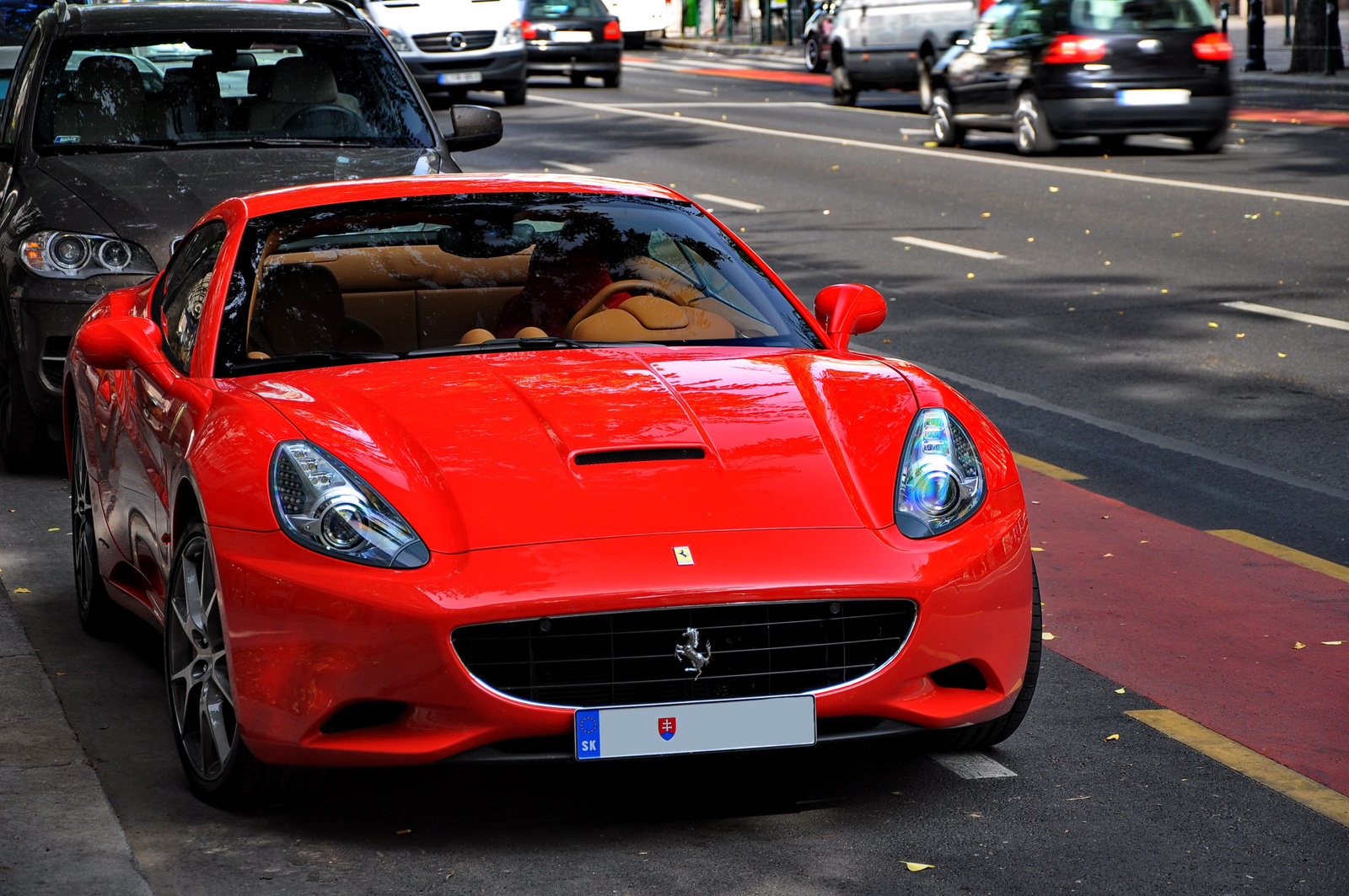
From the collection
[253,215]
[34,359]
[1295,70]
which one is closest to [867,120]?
[1295,70]

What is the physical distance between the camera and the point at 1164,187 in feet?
57.1

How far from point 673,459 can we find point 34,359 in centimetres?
416

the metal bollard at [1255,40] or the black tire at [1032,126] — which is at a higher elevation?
the metal bollard at [1255,40]

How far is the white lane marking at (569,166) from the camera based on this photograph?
20.1m

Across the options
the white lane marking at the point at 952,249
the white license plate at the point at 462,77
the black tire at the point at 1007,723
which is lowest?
the black tire at the point at 1007,723

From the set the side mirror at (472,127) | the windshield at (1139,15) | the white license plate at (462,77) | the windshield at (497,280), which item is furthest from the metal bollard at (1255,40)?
the windshield at (497,280)

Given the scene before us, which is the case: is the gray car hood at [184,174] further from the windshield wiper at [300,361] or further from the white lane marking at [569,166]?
the white lane marking at [569,166]

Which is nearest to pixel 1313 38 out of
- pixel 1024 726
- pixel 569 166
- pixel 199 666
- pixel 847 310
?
pixel 569 166

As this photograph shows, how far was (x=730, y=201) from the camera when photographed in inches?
697

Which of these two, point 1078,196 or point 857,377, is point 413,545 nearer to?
point 857,377

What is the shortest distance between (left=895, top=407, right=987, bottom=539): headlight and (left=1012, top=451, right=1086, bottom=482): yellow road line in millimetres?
3335

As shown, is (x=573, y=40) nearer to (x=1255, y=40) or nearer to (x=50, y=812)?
(x=1255, y=40)

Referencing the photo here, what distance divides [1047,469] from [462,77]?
22.9m

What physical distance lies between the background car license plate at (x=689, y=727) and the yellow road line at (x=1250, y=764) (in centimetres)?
116
